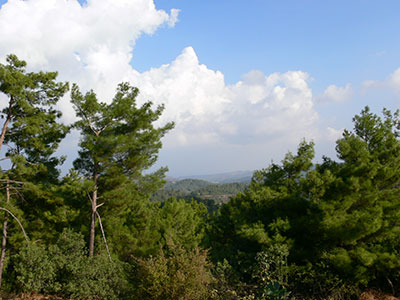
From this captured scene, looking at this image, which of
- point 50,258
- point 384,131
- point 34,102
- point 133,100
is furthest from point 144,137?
point 384,131

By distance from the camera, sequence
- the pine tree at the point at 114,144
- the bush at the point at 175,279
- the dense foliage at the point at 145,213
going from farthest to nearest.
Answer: the pine tree at the point at 114,144 → the dense foliage at the point at 145,213 → the bush at the point at 175,279

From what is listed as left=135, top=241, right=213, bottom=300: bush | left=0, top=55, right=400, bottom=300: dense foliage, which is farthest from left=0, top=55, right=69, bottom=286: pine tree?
left=135, top=241, right=213, bottom=300: bush

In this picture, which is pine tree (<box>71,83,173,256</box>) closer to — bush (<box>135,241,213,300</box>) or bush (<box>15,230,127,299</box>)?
bush (<box>15,230,127,299</box>)

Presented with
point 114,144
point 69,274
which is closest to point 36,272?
point 69,274

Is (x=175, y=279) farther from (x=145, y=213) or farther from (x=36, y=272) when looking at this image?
(x=145, y=213)

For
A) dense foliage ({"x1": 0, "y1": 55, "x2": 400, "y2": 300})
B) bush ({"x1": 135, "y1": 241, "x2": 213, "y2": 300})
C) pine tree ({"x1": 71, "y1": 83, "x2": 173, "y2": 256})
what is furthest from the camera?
pine tree ({"x1": 71, "y1": 83, "x2": 173, "y2": 256})

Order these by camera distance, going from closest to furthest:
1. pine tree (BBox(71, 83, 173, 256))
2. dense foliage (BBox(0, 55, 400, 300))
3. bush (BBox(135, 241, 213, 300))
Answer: bush (BBox(135, 241, 213, 300)) < dense foliage (BBox(0, 55, 400, 300)) < pine tree (BBox(71, 83, 173, 256))

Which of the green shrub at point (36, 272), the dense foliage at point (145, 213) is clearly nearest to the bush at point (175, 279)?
the dense foliage at point (145, 213)

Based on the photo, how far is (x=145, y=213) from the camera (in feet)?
50.7

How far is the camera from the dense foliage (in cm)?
825

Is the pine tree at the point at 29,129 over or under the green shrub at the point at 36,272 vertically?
over

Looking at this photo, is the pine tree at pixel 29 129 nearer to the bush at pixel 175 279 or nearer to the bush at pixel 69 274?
the bush at pixel 69 274

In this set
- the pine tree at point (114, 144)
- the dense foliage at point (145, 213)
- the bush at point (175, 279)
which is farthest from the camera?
the pine tree at point (114, 144)

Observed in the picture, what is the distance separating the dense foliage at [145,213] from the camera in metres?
8.25
